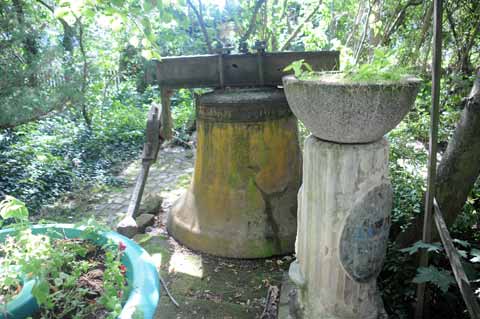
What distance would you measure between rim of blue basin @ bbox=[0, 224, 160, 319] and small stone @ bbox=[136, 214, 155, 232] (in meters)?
2.04

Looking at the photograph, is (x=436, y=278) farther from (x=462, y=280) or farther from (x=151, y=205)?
(x=151, y=205)

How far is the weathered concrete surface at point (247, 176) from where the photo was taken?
310 centimetres

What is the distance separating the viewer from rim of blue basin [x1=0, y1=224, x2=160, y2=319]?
4.02ft

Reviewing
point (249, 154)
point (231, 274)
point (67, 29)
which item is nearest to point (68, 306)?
point (231, 274)

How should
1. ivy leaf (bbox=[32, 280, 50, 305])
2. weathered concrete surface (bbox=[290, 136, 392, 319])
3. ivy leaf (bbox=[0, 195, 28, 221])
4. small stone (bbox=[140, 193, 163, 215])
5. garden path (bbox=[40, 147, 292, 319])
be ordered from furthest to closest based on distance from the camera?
1. small stone (bbox=[140, 193, 163, 215])
2. garden path (bbox=[40, 147, 292, 319])
3. weathered concrete surface (bbox=[290, 136, 392, 319])
4. ivy leaf (bbox=[0, 195, 28, 221])
5. ivy leaf (bbox=[32, 280, 50, 305])

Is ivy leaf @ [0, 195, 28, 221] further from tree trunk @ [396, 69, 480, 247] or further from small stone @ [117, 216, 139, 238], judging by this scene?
tree trunk @ [396, 69, 480, 247]

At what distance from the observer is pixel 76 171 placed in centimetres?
540

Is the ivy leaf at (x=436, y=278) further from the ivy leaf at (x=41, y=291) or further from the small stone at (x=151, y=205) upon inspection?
the small stone at (x=151, y=205)

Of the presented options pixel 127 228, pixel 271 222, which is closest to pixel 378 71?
pixel 271 222

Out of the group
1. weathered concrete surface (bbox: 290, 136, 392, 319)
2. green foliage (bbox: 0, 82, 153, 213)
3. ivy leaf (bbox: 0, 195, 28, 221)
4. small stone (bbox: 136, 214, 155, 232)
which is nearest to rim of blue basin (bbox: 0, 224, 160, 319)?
ivy leaf (bbox: 0, 195, 28, 221)

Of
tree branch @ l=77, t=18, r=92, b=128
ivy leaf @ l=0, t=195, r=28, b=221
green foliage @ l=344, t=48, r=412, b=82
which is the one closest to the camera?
ivy leaf @ l=0, t=195, r=28, b=221

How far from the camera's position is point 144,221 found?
3736 mm

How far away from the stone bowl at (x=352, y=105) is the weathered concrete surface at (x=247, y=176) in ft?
4.28

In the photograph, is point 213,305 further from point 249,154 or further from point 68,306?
point 68,306
